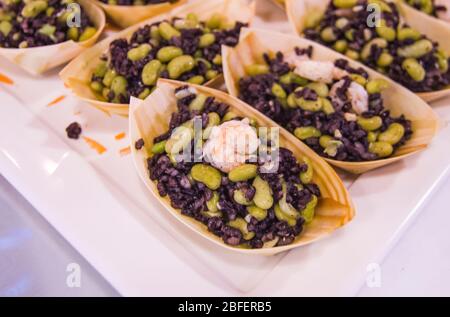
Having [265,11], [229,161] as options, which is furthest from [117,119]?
[265,11]

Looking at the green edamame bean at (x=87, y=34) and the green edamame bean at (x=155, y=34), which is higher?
the green edamame bean at (x=155, y=34)

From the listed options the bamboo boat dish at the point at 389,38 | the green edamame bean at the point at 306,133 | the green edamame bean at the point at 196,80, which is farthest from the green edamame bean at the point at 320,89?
the green edamame bean at the point at 196,80

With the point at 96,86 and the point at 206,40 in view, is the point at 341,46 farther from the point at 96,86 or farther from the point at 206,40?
Result: the point at 96,86

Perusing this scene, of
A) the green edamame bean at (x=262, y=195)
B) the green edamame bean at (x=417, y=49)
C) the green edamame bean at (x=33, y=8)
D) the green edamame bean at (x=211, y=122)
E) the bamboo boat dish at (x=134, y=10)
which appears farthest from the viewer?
the bamboo boat dish at (x=134, y=10)

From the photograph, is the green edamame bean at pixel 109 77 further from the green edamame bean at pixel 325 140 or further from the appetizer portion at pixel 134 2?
the green edamame bean at pixel 325 140

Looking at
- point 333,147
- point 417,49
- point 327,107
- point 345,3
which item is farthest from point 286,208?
point 345,3

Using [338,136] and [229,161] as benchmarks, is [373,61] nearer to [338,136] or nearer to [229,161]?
[338,136]
